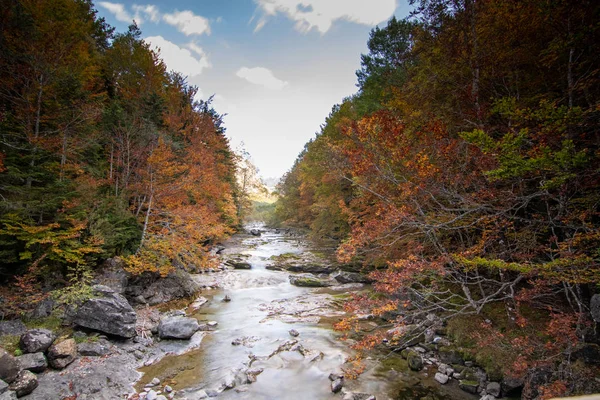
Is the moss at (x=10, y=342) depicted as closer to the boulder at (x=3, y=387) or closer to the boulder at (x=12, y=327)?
the boulder at (x=12, y=327)

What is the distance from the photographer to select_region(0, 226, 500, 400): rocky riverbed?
21.7ft

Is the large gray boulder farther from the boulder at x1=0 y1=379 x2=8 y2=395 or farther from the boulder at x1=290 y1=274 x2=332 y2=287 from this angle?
the boulder at x1=290 y1=274 x2=332 y2=287

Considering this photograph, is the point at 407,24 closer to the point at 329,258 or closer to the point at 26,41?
the point at 329,258

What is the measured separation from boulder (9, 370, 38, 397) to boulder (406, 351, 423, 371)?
946cm

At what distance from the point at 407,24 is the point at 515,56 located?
14.6 m

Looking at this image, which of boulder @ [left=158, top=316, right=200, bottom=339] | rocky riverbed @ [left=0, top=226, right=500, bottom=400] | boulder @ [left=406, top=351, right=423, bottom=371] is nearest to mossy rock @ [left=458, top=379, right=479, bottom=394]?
rocky riverbed @ [left=0, top=226, right=500, bottom=400]

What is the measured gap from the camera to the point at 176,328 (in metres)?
9.49

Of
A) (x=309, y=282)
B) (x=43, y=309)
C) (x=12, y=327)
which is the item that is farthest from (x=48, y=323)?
(x=309, y=282)

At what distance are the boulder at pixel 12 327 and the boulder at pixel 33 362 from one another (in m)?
1.40

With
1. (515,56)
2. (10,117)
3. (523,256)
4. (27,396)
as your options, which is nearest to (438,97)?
(515,56)

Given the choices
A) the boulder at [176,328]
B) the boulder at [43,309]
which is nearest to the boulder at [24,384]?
the boulder at [43,309]

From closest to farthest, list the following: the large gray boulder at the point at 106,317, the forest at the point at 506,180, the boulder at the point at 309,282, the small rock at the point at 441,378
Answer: the forest at the point at 506,180 → the small rock at the point at 441,378 → the large gray boulder at the point at 106,317 → the boulder at the point at 309,282

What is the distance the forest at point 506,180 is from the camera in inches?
200

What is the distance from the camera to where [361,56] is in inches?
907
